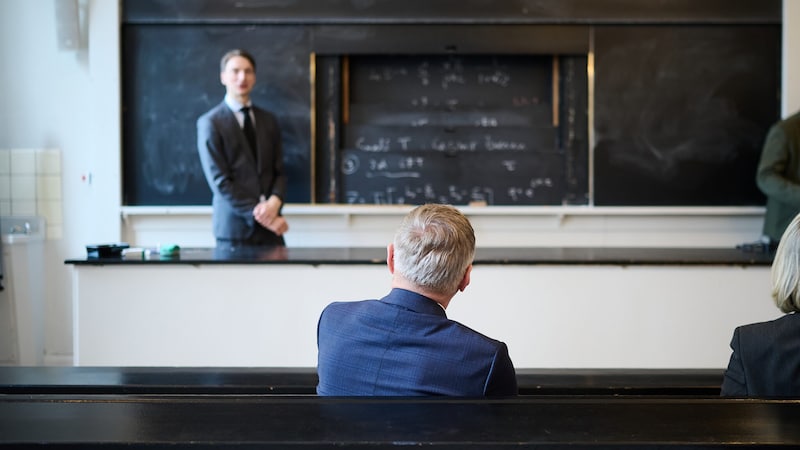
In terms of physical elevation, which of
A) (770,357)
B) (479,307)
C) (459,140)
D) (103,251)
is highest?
(459,140)

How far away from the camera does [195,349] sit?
351 centimetres

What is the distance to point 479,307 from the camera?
353 centimetres

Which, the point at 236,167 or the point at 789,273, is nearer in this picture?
the point at 789,273

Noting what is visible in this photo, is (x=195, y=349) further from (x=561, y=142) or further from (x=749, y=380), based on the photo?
(x=561, y=142)

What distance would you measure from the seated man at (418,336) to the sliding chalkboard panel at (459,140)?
3597 mm

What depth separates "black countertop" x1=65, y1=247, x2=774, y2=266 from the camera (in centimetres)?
348

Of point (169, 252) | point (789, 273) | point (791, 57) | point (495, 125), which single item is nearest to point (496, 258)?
point (169, 252)

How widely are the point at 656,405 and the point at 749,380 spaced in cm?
49

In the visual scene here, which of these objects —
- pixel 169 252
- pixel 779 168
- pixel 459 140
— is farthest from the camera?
pixel 459 140

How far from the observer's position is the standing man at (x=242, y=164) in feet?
14.7

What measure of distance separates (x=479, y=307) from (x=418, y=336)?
200cm

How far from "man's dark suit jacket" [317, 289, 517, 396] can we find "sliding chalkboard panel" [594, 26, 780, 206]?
12.9ft

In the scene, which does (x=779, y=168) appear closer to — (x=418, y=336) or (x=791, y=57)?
(x=791, y=57)

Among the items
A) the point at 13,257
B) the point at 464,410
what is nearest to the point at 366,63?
the point at 13,257
